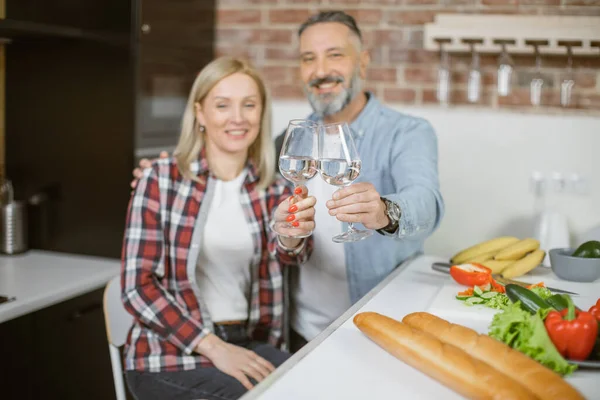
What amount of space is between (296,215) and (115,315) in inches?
28.8

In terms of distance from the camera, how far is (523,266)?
1928 millimetres

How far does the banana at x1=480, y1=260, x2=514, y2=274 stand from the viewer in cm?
193

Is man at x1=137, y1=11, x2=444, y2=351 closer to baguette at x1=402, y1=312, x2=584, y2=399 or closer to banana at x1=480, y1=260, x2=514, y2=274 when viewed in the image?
banana at x1=480, y1=260, x2=514, y2=274

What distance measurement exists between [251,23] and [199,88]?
Result: 1214 millimetres

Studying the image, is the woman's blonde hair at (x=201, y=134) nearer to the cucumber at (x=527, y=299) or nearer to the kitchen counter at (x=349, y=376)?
the kitchen counter at (x=349, y=376)

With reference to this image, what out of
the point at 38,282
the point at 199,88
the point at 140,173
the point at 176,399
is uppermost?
the point at 199,88

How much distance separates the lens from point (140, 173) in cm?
206

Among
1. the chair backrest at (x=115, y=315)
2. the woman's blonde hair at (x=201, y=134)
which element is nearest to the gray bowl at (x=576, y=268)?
the woman's blonde hair at (x=201, y=134)

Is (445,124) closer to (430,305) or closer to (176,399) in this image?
(430,305)

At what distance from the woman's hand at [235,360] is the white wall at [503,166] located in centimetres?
131

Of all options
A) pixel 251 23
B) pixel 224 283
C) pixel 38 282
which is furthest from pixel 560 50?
pixel 38 282

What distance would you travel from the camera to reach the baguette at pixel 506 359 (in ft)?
3.43

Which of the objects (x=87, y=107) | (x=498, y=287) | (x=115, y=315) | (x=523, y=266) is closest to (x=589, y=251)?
(x=523, y=266)

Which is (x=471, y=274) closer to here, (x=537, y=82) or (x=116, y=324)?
(x=116, y=324)
